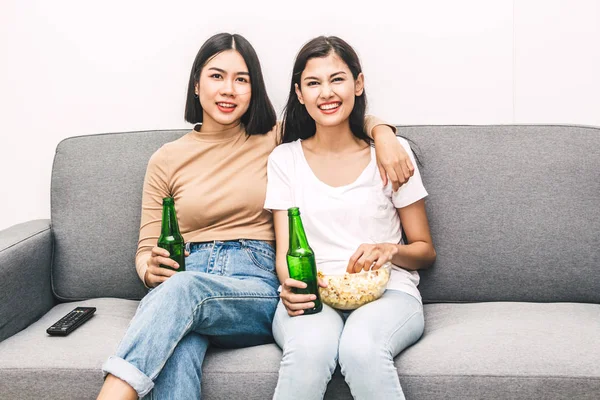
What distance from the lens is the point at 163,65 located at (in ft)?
6.98

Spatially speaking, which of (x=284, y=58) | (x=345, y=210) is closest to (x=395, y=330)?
(x=345, y=210)

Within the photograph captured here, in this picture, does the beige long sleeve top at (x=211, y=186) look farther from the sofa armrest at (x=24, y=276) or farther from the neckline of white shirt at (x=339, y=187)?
the sofa armrest at (x=24, y=276)

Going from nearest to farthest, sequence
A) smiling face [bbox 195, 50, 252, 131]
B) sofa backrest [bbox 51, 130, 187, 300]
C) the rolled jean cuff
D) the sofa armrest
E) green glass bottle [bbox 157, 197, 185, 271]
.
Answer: the rolled jean cuff < green glass bottle [bbox 157, 197, 185, 271] < the sofa armrest < smiling face [bbox 195, 50, 252, 131] < sofa backrest [bbox 51, 130, 187, 300]

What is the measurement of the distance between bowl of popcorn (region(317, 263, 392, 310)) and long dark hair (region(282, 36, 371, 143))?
0.48 metres

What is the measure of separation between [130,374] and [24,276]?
0.68 meters

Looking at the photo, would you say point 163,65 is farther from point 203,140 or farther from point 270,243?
point 270,243

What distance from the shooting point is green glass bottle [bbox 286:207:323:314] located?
1324 millimetres

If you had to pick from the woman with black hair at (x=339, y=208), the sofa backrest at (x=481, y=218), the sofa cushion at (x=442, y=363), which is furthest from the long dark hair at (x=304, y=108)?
the sofa cushion at (x=442, y=363)

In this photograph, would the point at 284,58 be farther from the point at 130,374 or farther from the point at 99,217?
the point at 130,374

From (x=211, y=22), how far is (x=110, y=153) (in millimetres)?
597

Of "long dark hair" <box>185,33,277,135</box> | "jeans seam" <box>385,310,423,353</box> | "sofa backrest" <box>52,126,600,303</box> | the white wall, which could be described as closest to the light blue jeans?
"jeans seam" <box>385,310,423,353</box>

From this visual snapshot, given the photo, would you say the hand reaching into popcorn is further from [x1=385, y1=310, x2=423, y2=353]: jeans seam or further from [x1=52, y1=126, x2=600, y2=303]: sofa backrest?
[x1=52, y1=126, x2=600, y2=303]: sofa backrest

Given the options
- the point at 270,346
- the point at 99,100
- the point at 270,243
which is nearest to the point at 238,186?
the point at 270,243

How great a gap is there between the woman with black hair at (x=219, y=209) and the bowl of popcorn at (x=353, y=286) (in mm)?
193
